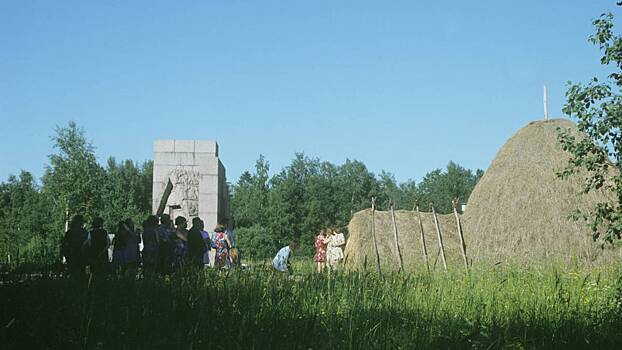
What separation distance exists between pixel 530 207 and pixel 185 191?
407 inches

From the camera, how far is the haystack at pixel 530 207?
16.5 m

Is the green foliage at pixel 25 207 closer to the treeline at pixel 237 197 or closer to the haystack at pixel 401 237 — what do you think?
the treeline at pixel 237 197

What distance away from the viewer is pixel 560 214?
16.9 metres

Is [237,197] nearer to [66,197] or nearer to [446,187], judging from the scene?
[446,187]

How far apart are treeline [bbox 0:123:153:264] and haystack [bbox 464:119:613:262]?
10.4 metres

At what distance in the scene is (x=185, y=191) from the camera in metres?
21.7

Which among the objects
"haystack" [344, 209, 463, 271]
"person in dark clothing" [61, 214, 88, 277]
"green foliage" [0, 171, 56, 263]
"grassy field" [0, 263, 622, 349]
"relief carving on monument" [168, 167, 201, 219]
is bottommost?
"grassy field" [0, 263, 622, 349]

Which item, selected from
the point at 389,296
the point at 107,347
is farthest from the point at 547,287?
the point at 107,347

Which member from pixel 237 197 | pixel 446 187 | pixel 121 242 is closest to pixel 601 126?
pixel 121 242

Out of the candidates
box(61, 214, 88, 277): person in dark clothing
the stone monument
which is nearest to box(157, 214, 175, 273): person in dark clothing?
box(61, 214, 88, 277): person in dark clothing

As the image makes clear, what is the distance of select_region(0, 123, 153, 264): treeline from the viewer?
680 centimetres

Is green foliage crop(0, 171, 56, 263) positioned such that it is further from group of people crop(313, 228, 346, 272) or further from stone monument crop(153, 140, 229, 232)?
group of people crop(313, 228, 346, 272)

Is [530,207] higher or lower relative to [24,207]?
lower

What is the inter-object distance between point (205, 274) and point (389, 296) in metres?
1.70
